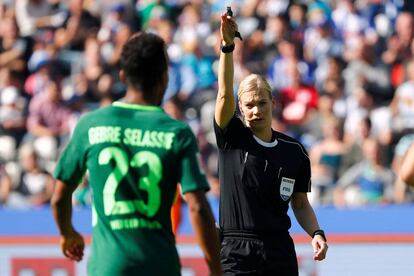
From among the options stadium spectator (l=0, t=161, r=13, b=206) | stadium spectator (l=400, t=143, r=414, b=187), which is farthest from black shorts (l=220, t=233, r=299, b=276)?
stadium spectator (l=0, t=161, r=13, b=206)

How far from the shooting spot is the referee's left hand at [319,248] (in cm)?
589

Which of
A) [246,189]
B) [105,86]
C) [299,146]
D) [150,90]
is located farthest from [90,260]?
[105,86]

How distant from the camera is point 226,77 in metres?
5.70

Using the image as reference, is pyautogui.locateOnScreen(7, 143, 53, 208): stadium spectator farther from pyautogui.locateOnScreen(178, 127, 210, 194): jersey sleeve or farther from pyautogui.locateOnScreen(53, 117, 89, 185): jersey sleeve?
pyautogui.locateOnScreen(178, 127, 210, 194): jersey sleeve

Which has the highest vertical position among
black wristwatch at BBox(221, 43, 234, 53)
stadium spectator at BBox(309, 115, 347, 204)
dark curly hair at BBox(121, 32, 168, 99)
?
black wristwatch at BBox(221, 43, 234, 53)

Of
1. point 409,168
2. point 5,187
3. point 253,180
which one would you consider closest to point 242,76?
point 5,187

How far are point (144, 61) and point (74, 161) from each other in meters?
0.54

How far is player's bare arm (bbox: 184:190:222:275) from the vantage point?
448cm

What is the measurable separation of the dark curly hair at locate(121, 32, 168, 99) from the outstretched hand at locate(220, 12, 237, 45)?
991 millimetres

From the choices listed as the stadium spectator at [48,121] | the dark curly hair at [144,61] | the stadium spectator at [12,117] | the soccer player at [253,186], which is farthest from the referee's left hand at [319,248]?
the stadium spectator at [12,117]

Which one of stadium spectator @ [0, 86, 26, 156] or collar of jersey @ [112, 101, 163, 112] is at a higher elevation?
collar of jersey @ [112, 101, 163, 112]

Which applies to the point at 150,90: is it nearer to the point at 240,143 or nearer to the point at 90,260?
the point at 90,260

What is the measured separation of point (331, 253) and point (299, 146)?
390cm

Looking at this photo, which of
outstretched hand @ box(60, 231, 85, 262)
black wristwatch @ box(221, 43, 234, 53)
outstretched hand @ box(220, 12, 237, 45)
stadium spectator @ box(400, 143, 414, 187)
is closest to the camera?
stadium spectator @ box(400, 143, 414, 187)
